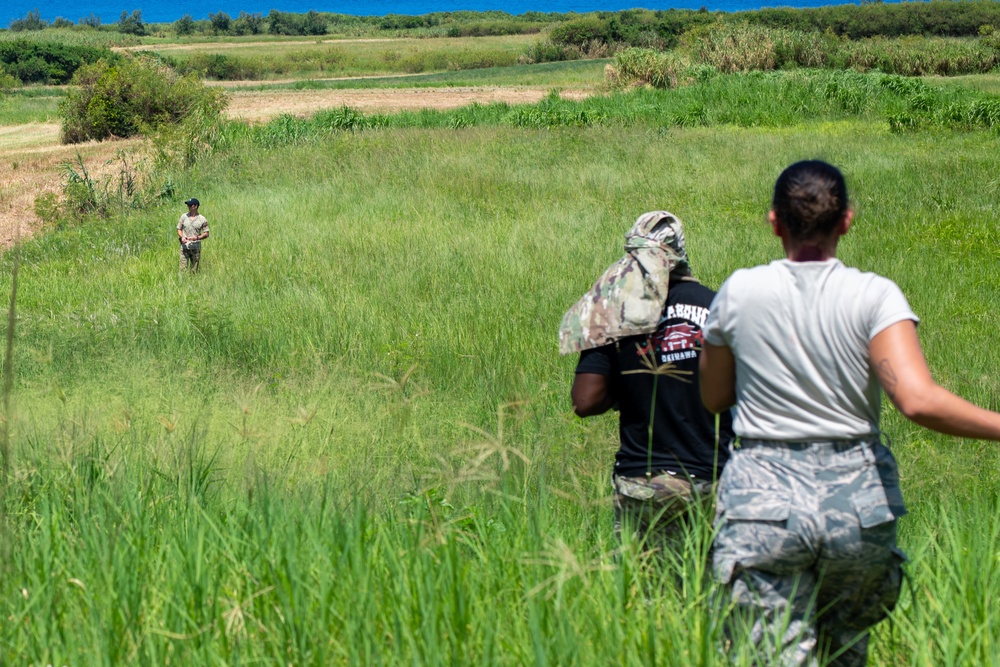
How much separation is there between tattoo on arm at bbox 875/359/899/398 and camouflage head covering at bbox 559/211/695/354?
1127 millimetres

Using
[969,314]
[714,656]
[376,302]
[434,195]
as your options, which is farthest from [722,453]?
[434,195]

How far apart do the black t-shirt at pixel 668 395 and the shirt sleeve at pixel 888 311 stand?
103 centimetres

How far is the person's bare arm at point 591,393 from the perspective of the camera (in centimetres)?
351

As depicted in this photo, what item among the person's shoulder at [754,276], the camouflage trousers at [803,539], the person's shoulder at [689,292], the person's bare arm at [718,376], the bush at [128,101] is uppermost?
the bush at [128,101]

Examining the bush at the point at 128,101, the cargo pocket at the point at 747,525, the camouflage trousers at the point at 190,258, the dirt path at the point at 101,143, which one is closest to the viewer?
the cargo pocket at the point at 747,525

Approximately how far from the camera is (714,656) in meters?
2.28

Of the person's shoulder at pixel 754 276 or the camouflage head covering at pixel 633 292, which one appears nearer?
the person's shoulder at pixel 754 276

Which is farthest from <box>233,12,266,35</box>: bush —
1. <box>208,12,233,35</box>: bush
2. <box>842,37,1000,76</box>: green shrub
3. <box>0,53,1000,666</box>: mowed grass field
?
<box>0,53,1000,666</box>: mowed grass field

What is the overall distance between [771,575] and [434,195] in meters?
14.2

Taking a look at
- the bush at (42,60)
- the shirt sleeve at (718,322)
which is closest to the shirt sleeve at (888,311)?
the shirt sleeve at (718,322)

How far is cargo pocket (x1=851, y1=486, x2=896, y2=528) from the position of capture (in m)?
2.40

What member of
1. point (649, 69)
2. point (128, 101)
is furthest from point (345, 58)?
point (128, 101)

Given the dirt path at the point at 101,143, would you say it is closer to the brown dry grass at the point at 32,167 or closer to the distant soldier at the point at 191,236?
the brown dry grass at the point at 32,167

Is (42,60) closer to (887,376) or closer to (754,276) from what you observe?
(754,276)
